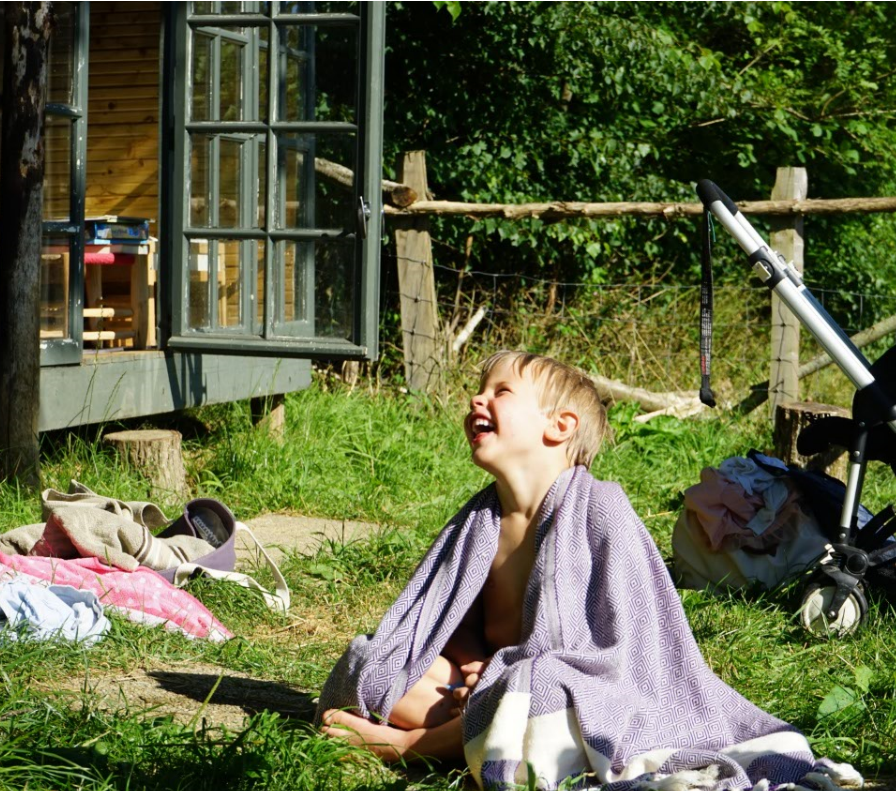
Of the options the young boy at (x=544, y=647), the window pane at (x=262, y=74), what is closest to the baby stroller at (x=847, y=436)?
the young boy at (x=544, y=647)

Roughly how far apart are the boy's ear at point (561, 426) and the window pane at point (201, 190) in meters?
3.99

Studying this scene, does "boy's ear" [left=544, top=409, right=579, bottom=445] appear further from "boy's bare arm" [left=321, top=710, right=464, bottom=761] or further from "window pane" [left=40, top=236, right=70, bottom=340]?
"window pane" [left=40, top=236, right=70, bottom=340]

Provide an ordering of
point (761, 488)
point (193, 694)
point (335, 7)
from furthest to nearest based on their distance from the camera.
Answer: point (335, 7), point (761, 488), point (193, 694)

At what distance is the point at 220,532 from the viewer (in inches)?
173

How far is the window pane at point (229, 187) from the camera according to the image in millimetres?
6316

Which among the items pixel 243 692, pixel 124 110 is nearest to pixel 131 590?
pixel 243 692

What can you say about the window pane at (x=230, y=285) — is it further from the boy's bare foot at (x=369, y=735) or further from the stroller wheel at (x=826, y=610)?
the boy's bare foot at (x=369, y=735)

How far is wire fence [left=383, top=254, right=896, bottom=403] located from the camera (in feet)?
29.6

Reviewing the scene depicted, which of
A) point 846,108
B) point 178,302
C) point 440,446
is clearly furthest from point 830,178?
point 178,302

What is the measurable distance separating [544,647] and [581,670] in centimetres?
9

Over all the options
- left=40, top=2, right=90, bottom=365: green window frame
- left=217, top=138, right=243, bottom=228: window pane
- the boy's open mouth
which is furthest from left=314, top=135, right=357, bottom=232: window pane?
the boy's open mouth

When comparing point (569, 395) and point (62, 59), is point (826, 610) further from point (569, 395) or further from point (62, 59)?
point (62, 59)

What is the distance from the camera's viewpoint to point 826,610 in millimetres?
3812

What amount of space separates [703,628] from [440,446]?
3.21m
